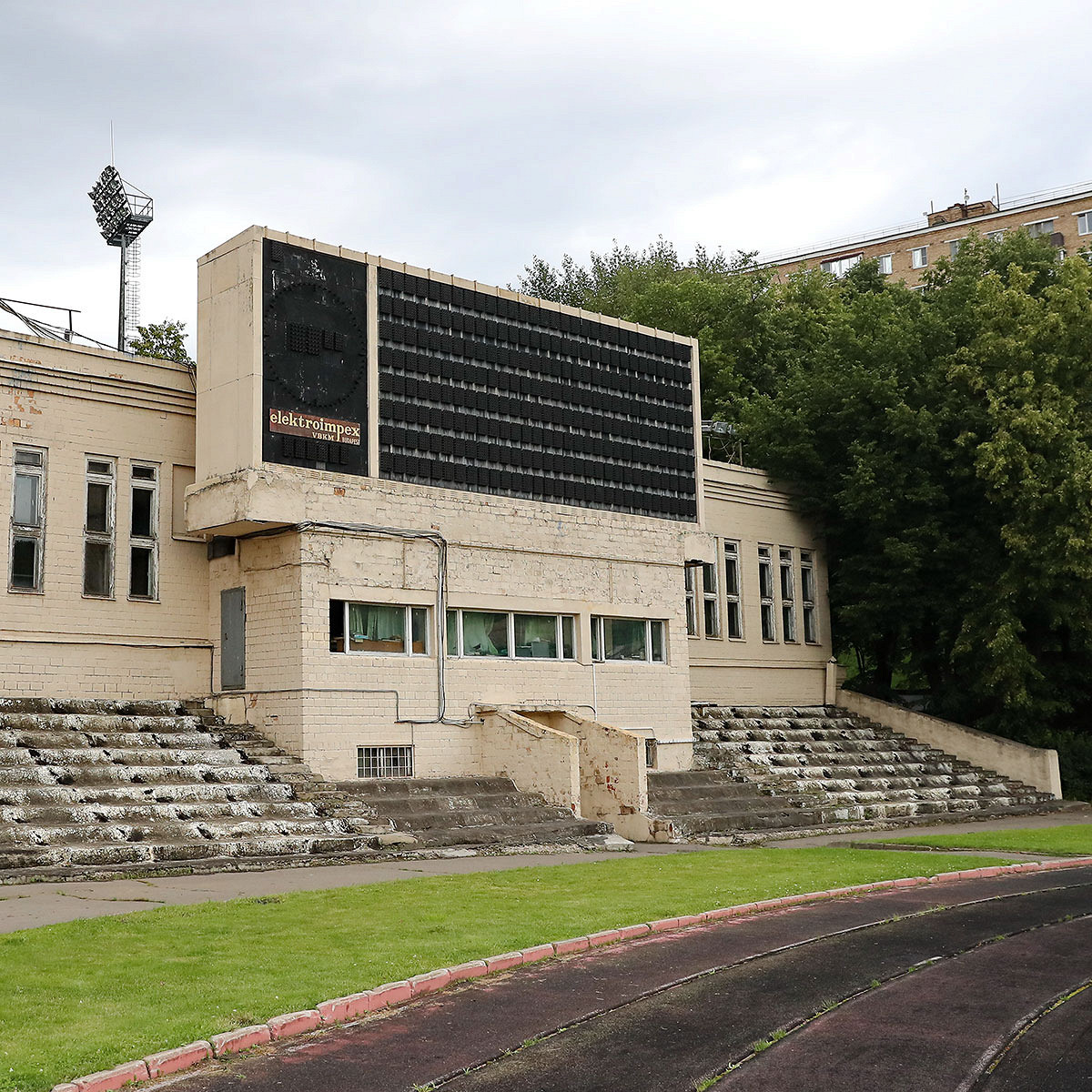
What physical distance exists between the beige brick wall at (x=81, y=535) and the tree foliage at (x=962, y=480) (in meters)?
17.7

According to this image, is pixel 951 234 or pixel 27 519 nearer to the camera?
pixel 27 519

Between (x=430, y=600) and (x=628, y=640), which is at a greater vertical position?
(x=430, y=600)

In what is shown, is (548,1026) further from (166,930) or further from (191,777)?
(191,777)

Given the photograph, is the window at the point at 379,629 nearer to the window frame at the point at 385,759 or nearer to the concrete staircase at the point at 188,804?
the window frame at the point at 385,759

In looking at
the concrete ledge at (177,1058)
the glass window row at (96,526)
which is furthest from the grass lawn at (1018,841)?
the concrete ledge at (177,1058)

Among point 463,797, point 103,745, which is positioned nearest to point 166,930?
point 103,745

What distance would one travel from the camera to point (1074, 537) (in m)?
29.7

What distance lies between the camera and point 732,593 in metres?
33.9

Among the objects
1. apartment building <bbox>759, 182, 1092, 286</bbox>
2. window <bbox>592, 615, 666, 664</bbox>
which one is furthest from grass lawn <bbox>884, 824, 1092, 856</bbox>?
apartment building <bbox>759, 182, 1092, 286</bbox>

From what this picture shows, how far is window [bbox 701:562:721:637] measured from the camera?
33.1 m

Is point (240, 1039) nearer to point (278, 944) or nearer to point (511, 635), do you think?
point (278, 944)

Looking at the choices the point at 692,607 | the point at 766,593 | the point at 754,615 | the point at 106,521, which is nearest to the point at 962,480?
A: the point at 766,593

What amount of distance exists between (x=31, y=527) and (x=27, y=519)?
0.15 metres

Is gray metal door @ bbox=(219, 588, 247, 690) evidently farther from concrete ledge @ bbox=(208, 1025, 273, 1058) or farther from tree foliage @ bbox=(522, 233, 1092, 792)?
tree foliage @ bbox=(522, 233, 1092, 792)
